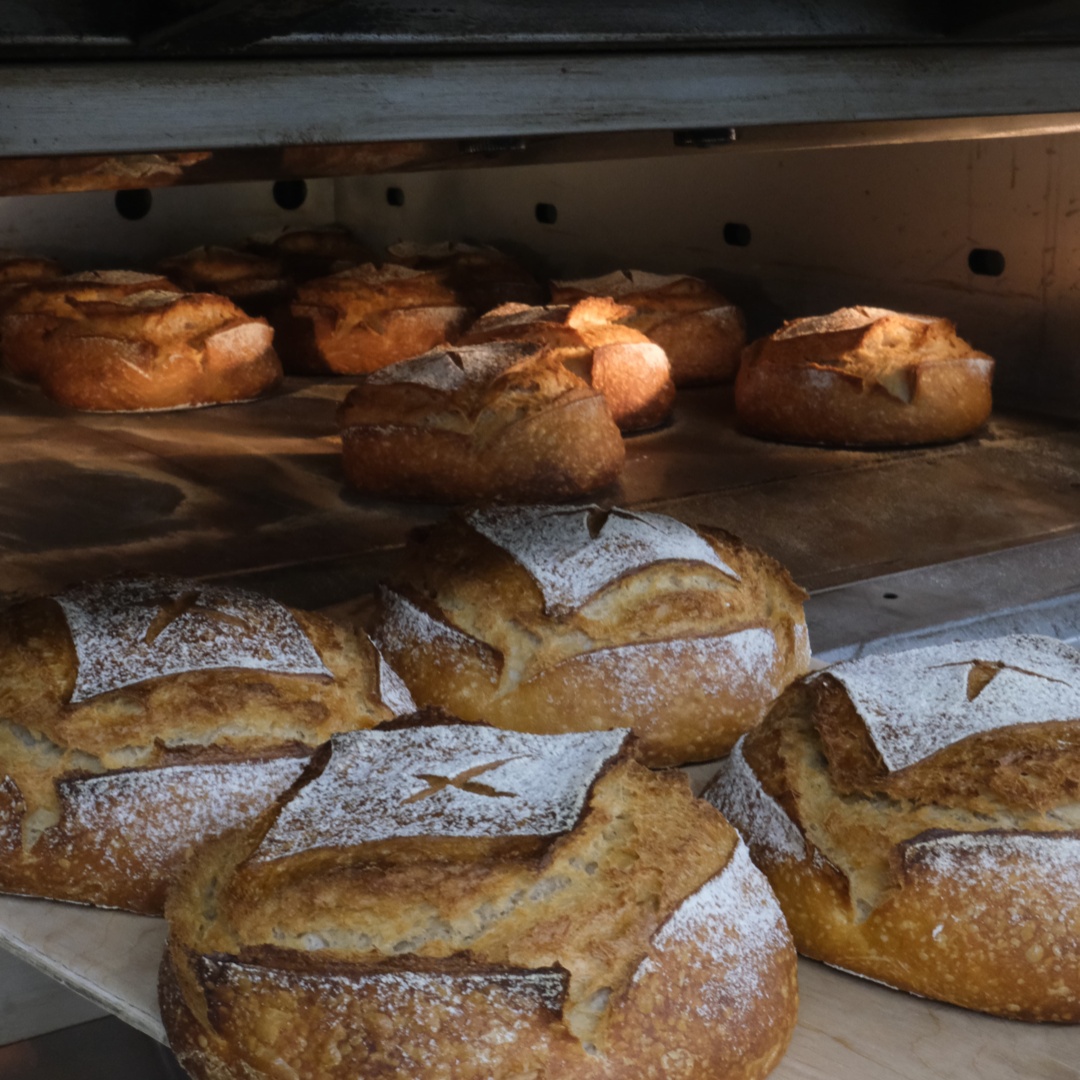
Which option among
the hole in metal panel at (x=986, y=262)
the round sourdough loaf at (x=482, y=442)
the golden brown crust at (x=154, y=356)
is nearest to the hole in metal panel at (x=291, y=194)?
the golden brown crust at (x=154, y=356)

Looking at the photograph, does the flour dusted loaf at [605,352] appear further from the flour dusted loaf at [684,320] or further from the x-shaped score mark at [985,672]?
the x-shaped score mark at [985,672]

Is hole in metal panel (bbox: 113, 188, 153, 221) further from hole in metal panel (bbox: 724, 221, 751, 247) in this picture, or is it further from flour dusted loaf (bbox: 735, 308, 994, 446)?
flour dusted loaf (bbox: 735, 308, 994, 446)

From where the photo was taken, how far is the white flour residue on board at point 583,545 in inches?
63.3

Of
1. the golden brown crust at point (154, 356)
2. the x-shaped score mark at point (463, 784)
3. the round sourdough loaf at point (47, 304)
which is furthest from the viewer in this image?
the round sourdough loaf at point (47, 304)

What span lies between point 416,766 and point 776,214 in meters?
2.51

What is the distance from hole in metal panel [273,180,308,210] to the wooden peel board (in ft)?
10.2

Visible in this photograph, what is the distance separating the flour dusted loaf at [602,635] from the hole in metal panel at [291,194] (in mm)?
2676

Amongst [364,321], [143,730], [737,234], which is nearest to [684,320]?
[737,234]

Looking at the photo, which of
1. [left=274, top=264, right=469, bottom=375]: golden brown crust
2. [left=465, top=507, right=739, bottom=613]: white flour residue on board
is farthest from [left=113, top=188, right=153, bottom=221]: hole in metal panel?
[left=465, top=507, right=739, bottom=613]: white flour residue on board

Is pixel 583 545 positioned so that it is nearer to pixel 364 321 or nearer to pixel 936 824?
pixel 936 824

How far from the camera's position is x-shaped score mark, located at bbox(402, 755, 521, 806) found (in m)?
1.12

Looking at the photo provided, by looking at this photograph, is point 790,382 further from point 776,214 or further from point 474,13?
point 474,13

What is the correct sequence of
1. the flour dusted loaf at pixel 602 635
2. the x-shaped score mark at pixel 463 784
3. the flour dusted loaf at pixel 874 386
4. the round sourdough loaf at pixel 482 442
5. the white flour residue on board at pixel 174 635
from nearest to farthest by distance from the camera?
the x-shaped score mark at pixel 463 784, the white flour residue on board at pixel 174 635, the flour dusted loaf at pixel 602 635, the round sourdough loaf at pixel 482 442, the flour dusted loaf at pixel 874 386

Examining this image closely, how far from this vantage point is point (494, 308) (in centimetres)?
349
